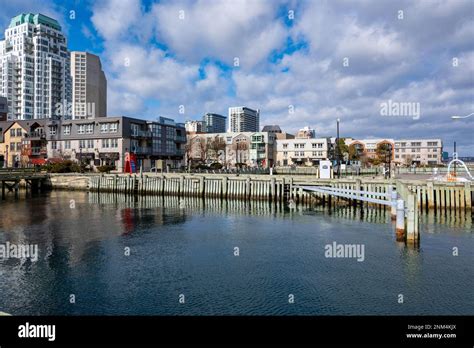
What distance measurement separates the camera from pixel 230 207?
147ft

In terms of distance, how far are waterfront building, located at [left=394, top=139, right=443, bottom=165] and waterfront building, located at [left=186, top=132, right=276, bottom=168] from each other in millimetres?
70925

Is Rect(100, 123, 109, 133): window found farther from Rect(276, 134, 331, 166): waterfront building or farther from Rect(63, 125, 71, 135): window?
Rect(276, 134, 331, 166): waterfront building

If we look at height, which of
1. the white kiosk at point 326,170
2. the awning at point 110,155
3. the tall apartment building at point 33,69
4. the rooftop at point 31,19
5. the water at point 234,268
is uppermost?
the rooftop at point 31,19

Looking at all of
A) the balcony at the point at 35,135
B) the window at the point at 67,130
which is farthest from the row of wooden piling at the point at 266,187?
the balcony at the point at 35,135

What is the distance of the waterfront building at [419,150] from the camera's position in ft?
557

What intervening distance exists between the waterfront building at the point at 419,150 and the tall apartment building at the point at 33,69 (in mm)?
152715

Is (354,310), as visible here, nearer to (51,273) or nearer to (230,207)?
(51,273)

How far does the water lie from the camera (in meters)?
15.2

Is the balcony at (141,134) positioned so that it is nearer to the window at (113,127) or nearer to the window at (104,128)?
the window at (113,127)

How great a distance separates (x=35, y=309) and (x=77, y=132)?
84002 mm

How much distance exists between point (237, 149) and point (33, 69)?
11464 cm

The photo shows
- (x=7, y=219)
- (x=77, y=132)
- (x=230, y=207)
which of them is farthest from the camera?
(x=77, y=132)

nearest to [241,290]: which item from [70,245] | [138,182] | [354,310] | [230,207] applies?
[354,310]

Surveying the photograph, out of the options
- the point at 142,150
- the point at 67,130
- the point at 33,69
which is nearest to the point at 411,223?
the point at 142,150
